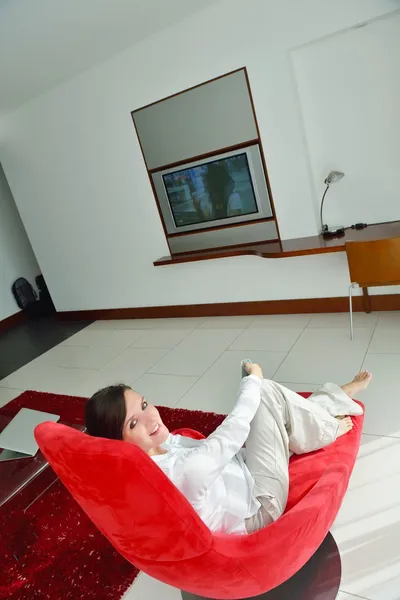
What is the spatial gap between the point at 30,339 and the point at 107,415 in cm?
432

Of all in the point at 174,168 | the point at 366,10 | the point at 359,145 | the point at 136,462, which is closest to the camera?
the point at 136,462

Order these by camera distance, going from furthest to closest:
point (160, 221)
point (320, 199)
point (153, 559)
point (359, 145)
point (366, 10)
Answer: point (160, 221), point (320, 199), point (359, 145), point (366, 10), point (153, 559)

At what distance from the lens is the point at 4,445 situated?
6.79 feet

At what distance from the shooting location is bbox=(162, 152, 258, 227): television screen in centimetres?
360

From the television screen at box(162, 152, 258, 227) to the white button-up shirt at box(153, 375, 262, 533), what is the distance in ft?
8.16

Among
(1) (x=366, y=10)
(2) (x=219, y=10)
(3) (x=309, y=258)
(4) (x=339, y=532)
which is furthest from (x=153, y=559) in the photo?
(2) (x=219, y=10)

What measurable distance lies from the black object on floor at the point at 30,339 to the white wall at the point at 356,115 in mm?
3261

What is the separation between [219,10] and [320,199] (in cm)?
161

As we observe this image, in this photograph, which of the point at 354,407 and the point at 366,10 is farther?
the point at 366,10

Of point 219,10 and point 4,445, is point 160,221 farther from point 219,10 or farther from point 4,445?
point 4,445

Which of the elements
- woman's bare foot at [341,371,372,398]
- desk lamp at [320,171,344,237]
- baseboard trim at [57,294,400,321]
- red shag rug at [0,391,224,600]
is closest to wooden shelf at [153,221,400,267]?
desk lamp at [320,171,344,237]

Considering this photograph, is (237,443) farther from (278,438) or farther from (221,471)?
(278,438)

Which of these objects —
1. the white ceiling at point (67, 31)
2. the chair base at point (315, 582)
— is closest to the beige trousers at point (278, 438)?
the chair base at point (315, 582)

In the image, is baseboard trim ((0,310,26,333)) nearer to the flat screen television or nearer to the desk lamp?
the flat screen television
